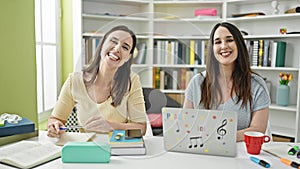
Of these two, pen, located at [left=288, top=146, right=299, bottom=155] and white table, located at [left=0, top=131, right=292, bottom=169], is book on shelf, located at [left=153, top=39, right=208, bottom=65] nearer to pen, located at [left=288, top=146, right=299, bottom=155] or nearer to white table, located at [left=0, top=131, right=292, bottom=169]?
white table, located at [left=0, top=131, right=292, bottom=169]

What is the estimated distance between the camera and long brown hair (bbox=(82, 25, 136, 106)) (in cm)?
87

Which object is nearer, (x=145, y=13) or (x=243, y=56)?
(x=145, y=13)

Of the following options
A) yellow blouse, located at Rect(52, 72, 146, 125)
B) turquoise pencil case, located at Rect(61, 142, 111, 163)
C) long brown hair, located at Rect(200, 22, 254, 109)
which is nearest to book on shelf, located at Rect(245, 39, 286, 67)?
long brown hair, located at Rect(200, 22, 254, 109)

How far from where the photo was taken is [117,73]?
3.02 feet

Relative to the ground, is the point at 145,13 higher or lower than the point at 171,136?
higher

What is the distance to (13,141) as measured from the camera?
1.22 m

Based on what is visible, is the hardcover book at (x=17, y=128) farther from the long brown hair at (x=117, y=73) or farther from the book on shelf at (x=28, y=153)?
the long brown hair at (x=117, y=73)

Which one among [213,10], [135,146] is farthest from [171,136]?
[213,10]

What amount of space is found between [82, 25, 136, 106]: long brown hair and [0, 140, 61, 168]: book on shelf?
10.9 inches

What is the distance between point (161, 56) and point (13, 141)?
0.76 meters

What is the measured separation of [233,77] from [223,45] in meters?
0.31

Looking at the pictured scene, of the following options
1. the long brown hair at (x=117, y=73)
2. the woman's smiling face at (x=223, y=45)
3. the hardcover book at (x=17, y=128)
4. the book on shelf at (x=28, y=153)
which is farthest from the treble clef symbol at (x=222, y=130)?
the hardcover book at (x=17, y=128)

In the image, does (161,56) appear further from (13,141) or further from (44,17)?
(44,17)

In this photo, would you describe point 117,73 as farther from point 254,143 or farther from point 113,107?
point 254,143
